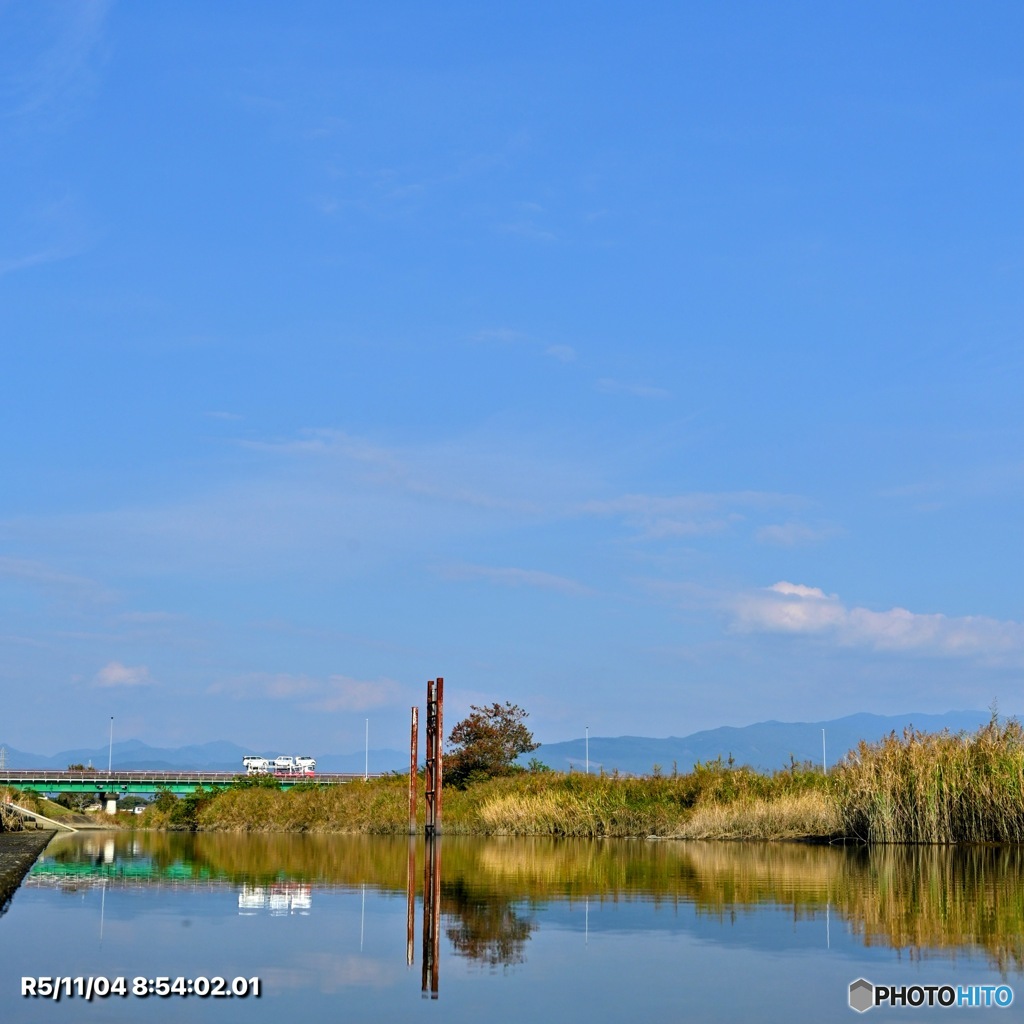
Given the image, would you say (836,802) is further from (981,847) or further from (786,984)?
(786,984)

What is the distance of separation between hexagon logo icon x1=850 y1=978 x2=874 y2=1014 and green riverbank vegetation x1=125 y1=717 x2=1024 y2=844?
19.9 meters

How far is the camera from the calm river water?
31.9 feet

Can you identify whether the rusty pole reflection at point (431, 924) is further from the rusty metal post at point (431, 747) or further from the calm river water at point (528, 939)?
the rusty metal post at point (431, 747)

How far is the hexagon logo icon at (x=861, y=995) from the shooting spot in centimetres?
959

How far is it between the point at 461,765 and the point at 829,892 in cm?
3674

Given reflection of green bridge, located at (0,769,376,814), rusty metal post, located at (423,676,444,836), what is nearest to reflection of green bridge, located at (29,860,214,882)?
rusty metal post, located at (423,676,444,836)

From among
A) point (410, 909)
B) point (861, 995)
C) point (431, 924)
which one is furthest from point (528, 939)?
point (861, 995)

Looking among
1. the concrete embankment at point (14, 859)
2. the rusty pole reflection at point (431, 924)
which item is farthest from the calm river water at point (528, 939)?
the concrete embankment at point (14, 859)

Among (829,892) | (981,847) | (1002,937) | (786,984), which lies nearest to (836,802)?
(981,847)

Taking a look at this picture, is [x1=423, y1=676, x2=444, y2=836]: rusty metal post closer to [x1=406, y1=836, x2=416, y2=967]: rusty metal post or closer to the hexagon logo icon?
[x1=406, y1=836, x2=416, y2=967]: rusty metal post

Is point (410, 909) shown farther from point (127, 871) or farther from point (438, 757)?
point (438, 757)

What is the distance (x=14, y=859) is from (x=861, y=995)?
19.3 meters

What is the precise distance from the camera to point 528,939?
13.3m

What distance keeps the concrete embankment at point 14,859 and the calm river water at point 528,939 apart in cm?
26
